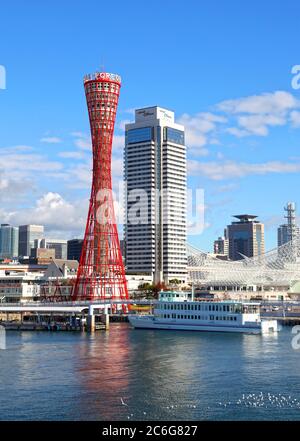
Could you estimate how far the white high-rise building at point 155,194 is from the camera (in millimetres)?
116875

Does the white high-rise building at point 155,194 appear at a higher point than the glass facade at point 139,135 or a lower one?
lower

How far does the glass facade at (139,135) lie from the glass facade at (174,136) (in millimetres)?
2965

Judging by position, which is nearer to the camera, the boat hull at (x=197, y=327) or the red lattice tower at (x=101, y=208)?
the boat hull at (x=197, y=327)

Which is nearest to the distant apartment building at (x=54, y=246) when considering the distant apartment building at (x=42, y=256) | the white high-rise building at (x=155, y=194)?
the distant apartment building at (x=42, y=256)

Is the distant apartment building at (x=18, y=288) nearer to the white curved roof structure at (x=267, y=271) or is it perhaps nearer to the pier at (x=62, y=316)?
the pier at (x=62, y=316)

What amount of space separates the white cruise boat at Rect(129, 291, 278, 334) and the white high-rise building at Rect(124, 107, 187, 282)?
5586 centimetres

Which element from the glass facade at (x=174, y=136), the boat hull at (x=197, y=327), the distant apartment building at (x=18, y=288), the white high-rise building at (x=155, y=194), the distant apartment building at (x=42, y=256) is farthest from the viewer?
the distant apartment building at (x=42, y=256)

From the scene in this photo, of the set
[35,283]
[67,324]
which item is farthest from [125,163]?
[67,324]

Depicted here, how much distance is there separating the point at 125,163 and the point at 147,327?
213 ft

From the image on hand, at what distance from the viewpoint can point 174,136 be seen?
119m

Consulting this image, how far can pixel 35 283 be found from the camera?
90.8 meters

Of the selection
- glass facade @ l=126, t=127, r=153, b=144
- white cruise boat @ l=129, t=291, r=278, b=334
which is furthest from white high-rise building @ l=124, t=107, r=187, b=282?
white cruise boat @ l=129, t=291, r=278, b=334

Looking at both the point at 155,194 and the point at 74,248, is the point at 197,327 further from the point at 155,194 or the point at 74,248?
the point at 74,248
